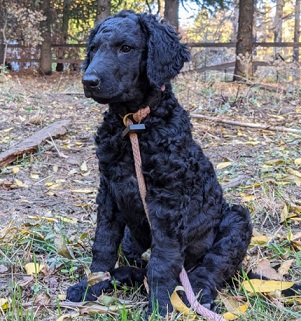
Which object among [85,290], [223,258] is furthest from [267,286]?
[85,290]

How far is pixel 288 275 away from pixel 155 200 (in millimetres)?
1184

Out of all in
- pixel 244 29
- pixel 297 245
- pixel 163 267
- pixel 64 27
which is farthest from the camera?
pixel 64 27

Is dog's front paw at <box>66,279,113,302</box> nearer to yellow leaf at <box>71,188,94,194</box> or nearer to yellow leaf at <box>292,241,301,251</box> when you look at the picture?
yellow leaf at <box>292,241,301,251</box>

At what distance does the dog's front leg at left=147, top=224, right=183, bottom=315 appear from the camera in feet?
8.09

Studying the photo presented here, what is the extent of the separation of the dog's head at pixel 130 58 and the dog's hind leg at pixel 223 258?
104cm

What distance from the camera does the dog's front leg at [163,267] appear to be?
247 centimetres

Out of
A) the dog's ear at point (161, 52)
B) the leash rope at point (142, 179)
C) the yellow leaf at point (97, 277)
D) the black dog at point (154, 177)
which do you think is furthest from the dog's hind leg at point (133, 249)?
the dog's ear at point (161, 52)

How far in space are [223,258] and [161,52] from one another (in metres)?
1.32

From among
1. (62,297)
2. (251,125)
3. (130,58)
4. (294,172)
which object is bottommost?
(62,297)

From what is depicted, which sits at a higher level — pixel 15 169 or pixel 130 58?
pixel 130 58

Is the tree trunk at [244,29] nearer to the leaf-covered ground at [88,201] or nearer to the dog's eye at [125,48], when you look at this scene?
the leaf-covered ground at [88,201]

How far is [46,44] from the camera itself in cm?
1800

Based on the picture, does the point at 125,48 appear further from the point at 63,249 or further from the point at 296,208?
the point at 296,208

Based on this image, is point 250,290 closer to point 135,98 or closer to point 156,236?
point 156,236
